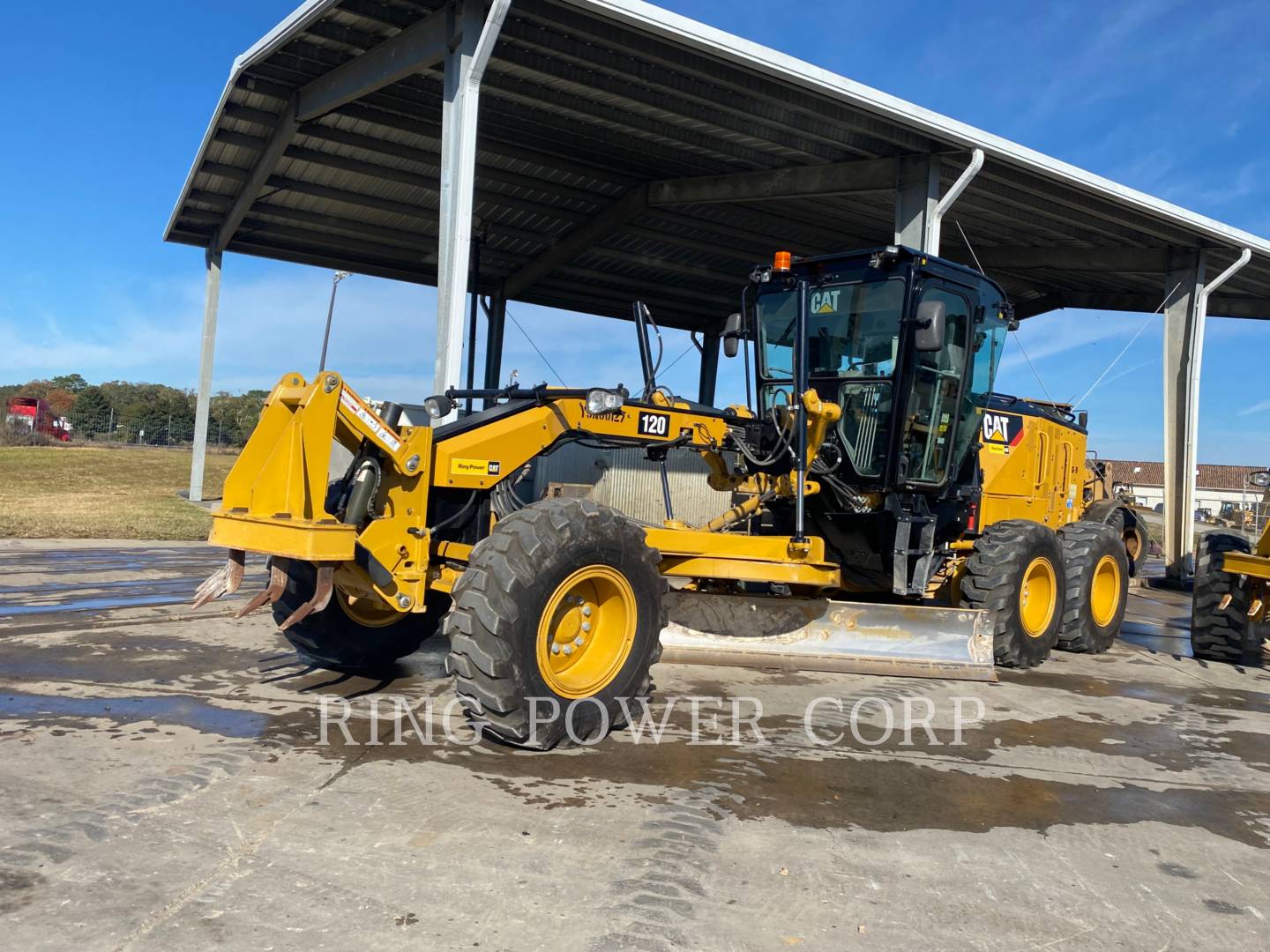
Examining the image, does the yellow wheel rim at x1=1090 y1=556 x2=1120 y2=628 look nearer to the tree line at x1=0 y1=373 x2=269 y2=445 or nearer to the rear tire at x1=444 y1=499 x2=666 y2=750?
the rear tire at x1=444 y1=499 x2=666 y2=750

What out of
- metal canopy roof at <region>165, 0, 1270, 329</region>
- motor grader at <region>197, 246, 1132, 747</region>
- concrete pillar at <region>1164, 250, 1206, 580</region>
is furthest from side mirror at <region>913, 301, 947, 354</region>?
concrete pillar at <region>1164, 250, 1206, 580</region>

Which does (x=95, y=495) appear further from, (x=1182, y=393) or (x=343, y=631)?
(x=1182, y=393)

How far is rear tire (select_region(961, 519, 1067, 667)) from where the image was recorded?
750 cm

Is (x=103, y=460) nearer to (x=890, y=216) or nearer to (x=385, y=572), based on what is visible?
(x=890, y=216)

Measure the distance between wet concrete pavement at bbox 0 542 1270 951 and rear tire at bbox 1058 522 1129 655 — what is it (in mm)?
1872

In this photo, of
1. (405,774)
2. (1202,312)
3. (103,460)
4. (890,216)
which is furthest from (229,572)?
(103,460)

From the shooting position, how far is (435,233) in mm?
20875

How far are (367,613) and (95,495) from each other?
20.4 metres

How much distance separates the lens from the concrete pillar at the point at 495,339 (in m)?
25.5

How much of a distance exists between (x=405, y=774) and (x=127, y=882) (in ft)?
4.54

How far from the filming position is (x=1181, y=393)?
60.6ft

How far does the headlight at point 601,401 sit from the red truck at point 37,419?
50750 mm

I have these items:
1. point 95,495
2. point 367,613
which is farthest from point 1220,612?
point 95,495

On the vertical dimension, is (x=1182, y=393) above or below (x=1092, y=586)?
above
